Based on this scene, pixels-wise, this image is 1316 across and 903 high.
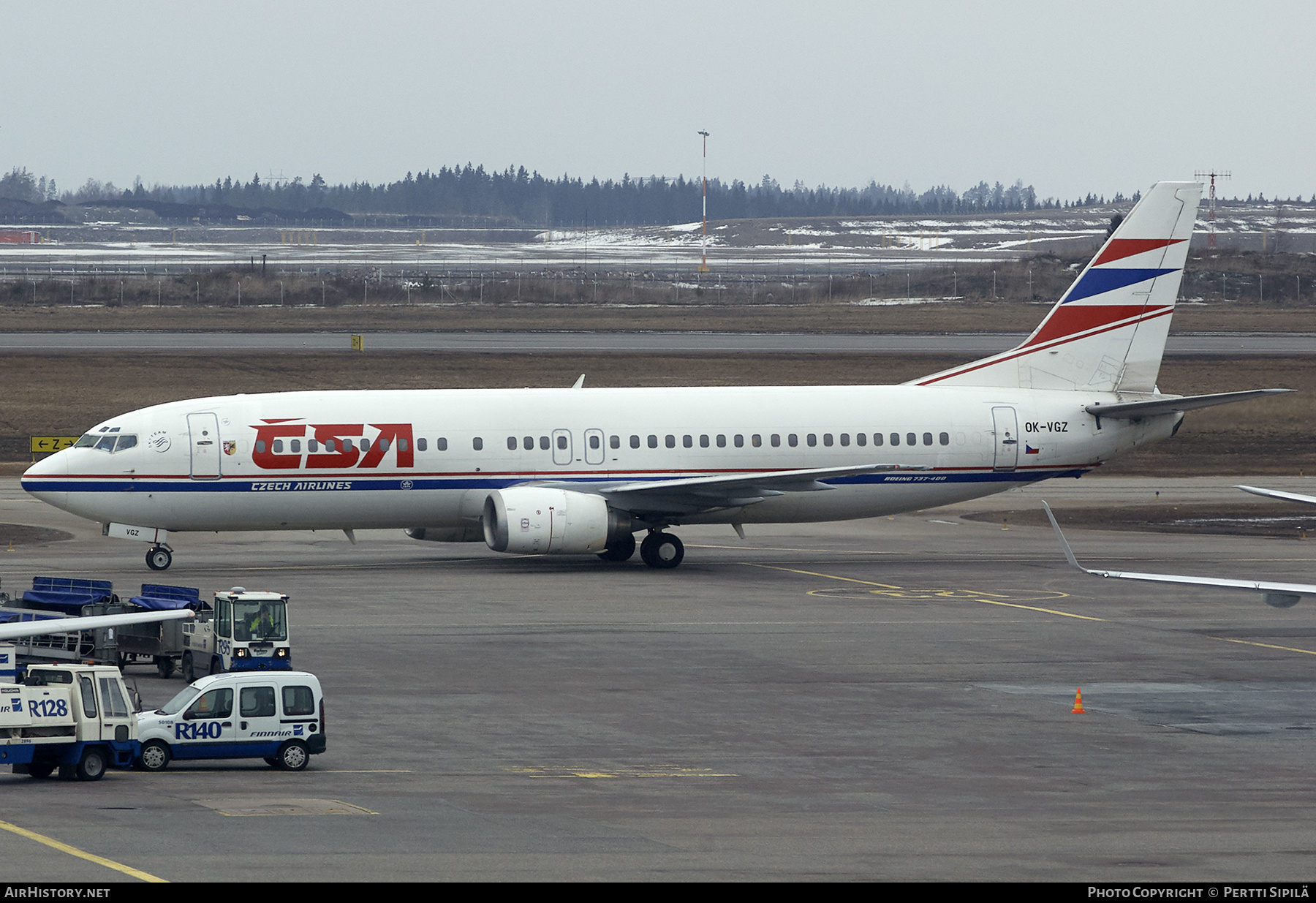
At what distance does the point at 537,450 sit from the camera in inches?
1764

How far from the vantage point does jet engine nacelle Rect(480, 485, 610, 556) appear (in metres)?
42.6

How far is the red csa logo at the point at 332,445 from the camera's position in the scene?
4303 cm

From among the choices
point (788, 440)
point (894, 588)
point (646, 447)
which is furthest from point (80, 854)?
point (788, 440)

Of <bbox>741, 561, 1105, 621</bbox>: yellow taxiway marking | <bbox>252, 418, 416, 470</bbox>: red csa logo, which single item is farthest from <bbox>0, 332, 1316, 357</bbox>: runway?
<bbox>252, 418, 416, 470</bbox>: red csa logo

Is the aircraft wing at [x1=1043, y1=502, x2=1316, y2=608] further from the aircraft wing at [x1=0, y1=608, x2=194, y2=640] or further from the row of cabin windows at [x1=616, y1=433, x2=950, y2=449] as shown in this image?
the row of cabin windows at [x1=616, y1=433, x2=950, y2=449]

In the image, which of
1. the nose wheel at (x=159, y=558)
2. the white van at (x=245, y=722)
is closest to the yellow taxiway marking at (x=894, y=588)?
the nose wheel at (x=159, y=558)

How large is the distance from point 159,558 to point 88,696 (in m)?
21.9

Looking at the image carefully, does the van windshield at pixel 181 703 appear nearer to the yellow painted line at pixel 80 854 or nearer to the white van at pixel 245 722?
the white van at pixel 245 722

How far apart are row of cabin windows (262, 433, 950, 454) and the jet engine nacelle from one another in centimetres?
162

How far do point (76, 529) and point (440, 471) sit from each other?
1596 centimetres

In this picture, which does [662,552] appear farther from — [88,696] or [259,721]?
[88,696]

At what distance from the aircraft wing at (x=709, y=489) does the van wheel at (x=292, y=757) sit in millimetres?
21164
